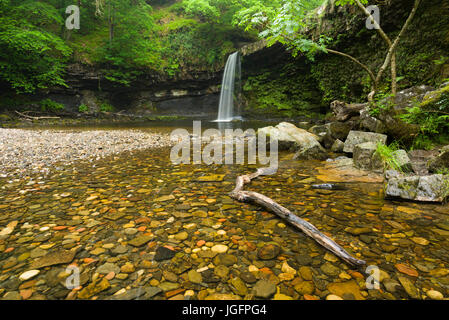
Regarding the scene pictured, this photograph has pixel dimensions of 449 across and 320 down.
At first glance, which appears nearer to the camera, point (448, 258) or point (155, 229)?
point (448, 258)

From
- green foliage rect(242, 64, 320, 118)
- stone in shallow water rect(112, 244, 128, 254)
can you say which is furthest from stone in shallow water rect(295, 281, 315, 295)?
green foliage rect(242, 64, 320, 118)

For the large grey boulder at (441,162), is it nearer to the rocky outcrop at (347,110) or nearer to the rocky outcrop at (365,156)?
the rocky outcrop at (365,156)

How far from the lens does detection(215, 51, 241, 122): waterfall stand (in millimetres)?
19344

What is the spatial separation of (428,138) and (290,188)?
3.46 metres

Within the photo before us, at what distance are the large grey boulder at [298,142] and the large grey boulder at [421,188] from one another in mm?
2382

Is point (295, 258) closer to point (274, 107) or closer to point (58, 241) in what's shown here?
point (58, 241)

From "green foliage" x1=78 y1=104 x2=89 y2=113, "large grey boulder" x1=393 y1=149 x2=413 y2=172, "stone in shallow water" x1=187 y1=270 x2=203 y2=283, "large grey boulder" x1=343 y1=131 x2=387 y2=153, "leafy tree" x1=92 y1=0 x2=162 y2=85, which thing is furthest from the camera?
"leafy tree" x1=92 y1=0 x2=162 y2=85

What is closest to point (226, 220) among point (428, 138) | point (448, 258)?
point (448, 258)

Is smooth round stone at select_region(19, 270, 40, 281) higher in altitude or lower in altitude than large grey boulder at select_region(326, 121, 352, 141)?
lower

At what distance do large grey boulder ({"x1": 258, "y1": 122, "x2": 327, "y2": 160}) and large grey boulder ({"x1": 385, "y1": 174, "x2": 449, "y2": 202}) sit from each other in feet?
7.81

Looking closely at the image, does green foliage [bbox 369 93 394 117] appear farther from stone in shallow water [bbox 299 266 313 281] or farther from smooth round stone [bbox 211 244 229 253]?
smooth round stone [bbox 211 244 229 253]

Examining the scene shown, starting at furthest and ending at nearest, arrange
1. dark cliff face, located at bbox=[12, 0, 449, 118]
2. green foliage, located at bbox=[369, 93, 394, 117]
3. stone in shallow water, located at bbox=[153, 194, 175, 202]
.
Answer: dark cliff face, located at bbox=[12, 0, 449, 118]
green foliage, located at bbox=[369, 93, 394, 117]
stone in shallow water, located at bbox=[153, 194, 175, 202]

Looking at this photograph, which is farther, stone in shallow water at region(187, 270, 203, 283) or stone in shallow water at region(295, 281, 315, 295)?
stone in shallow water at region(187, 270, 203, 283)

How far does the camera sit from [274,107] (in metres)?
17.4
